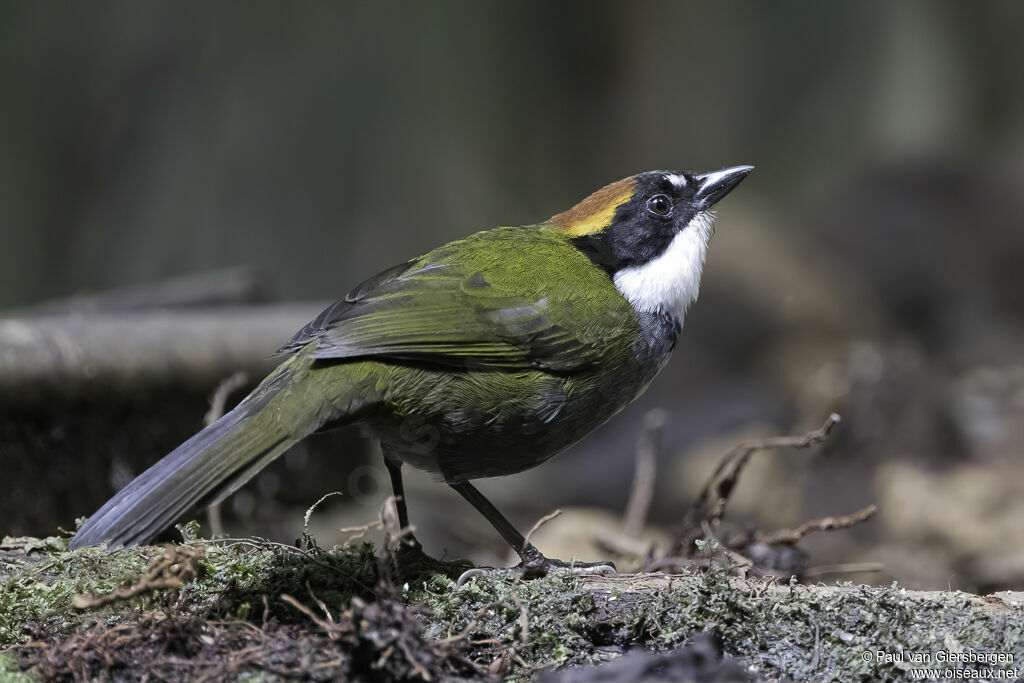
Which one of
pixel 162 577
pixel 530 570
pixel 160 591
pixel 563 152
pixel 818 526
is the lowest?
pixel 818 526

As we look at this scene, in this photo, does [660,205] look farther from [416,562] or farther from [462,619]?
[462,619]

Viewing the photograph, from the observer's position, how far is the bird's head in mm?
3117

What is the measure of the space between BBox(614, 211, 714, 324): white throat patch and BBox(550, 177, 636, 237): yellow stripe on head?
23 centimetres

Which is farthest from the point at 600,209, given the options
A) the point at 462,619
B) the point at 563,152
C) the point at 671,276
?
the point at 563,152

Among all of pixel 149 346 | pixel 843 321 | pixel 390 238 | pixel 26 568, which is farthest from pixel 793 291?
pixel 26 568

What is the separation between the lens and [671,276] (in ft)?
10.2

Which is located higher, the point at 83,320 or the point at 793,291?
the point at 83,320

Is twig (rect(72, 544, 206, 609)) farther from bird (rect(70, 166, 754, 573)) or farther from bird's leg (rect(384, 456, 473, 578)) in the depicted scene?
bird's leg (rect(384, 456, 473, 578))

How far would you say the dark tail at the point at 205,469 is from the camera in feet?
7.21

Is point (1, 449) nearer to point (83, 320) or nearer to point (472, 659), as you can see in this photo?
point (83, 320)

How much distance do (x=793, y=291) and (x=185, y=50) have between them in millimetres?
5953

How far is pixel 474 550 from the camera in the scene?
15.2 ft

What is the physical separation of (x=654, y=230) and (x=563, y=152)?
624 cm

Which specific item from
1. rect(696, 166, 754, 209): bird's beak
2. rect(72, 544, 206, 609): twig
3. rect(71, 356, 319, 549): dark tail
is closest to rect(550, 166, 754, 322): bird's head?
rect(696, 166, 754, 209): bird's beak
